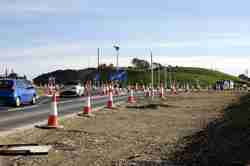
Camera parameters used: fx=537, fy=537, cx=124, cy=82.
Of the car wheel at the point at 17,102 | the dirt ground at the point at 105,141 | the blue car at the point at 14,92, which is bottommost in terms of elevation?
the dirt ground at the point at 105,141

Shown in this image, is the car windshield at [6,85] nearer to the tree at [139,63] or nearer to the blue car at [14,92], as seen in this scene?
the blue car at [14,92]

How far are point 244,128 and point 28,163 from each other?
502 centimetres

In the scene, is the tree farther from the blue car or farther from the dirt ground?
the dirt ground

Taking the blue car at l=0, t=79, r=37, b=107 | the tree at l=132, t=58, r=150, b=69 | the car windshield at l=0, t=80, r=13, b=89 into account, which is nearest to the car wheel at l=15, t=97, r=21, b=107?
the blue car at l=0, t=79, r=37, b=107

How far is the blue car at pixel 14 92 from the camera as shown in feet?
87.4

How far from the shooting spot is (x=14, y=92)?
26750mm

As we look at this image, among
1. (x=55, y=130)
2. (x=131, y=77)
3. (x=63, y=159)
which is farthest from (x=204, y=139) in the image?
(x=131, y=77)

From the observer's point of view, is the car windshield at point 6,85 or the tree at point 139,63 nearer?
the car windshield at point 6,85

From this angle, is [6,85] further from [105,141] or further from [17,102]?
[105,141]

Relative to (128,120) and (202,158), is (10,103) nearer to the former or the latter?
(128,120)

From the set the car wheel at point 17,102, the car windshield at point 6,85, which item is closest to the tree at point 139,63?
the car windshield at point 6,85

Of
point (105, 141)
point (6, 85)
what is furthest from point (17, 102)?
point (105, 141)

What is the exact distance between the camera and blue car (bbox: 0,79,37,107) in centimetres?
2662

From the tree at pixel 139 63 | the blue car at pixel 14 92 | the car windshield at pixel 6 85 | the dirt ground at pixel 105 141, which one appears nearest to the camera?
the dirt ground at pixel 105 141
